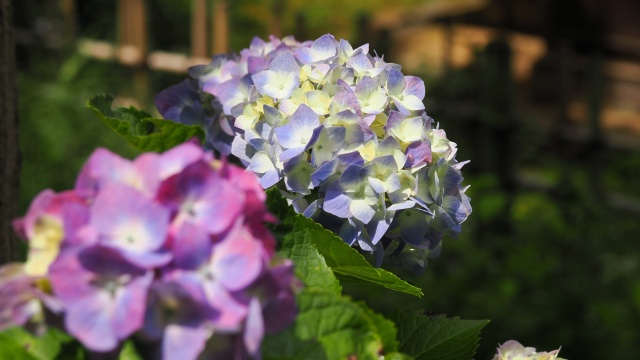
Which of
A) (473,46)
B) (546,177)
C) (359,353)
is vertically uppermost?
(359,353)

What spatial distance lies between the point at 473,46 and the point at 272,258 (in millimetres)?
4683

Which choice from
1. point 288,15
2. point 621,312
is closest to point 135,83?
point 288,15

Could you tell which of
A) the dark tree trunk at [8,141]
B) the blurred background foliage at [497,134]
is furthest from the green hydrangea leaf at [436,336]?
the blurred background foliage at [497,134]

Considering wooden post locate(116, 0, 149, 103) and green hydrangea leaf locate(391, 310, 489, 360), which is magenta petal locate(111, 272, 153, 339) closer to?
green hydrangea leaf locate(391, 310, 489, 360)

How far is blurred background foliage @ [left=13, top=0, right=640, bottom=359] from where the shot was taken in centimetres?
375

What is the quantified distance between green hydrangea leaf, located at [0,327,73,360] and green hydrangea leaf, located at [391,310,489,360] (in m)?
0.35

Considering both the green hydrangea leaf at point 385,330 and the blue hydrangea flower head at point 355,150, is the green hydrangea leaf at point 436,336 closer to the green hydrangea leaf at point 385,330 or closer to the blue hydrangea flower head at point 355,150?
the blue hydrangea flower head at point 355,150

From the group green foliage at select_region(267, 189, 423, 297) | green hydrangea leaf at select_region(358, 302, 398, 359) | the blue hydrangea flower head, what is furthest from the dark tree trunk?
green hydrangea leaf at select_region(358, 302, 398, 359)

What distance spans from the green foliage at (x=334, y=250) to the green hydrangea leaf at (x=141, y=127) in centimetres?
15

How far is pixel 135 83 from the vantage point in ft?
17.9

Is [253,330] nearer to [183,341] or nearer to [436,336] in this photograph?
[183,341]

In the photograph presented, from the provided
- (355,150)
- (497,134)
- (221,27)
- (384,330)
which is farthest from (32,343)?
(221,27)

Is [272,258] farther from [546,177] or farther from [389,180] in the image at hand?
[546,177]

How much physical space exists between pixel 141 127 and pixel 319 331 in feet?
1.48
